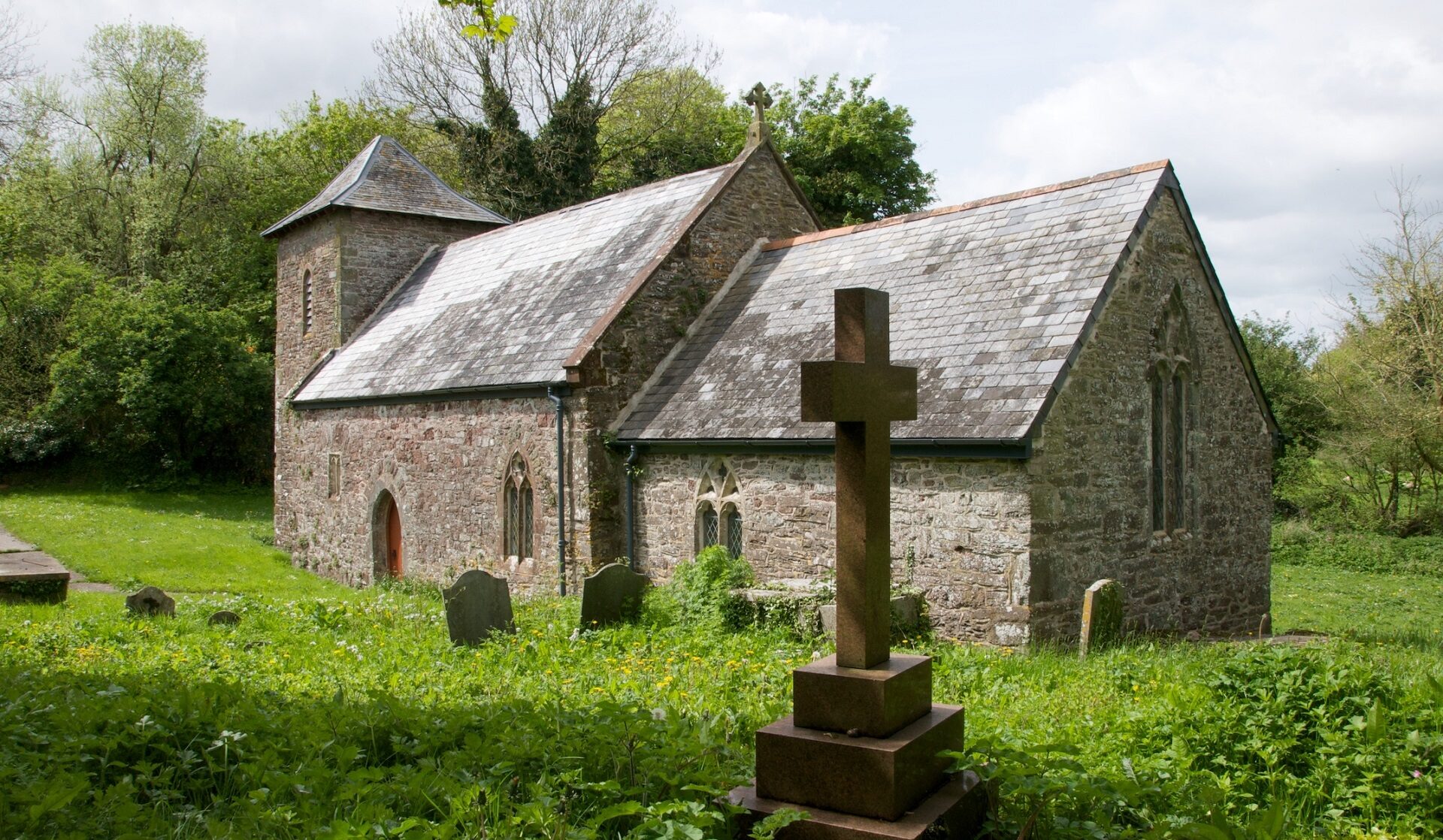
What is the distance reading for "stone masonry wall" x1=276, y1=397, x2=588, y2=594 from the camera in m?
15.6

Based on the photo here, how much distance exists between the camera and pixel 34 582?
13.8 metres

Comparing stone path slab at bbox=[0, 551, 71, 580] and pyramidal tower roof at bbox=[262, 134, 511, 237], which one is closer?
stone path slab at bbox=[0, 551, 71, 580]

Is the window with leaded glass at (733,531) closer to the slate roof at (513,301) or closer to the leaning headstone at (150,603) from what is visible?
the slate roof at (513,301)

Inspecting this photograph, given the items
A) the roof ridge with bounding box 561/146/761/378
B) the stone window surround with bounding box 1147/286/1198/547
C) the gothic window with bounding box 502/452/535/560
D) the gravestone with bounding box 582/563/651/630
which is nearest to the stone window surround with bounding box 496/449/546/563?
the gothic window with bounding box 502/452/535/560

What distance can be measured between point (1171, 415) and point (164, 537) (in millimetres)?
21040

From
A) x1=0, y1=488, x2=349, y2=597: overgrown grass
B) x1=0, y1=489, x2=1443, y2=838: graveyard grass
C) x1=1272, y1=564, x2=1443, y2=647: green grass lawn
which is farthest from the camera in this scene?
x1=0, y1=488, x2=349, y2=597: overgrown grass

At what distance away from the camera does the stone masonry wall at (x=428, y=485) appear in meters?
15.6

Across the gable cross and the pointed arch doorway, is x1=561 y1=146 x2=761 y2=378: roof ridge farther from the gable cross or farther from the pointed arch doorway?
the pointed arch doorway

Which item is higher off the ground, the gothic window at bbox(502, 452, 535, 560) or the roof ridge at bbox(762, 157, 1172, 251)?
the roof ridge at bbox(762, 157, 1172, 251)

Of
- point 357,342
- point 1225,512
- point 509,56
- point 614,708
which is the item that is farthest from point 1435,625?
point 509,56

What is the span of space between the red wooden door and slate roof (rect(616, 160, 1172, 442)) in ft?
23.2

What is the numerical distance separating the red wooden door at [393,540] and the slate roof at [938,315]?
7.09 meters

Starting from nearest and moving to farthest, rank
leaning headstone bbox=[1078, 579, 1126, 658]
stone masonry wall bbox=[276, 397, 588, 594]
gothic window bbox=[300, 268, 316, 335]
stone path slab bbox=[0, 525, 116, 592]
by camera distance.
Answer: leaning headstone bbox=[1078, 579, 1126, 658] → stone path slab bbox=[0, 525, 116, 592] → stone masonry wall bbox=[276, 397, 588, 594] → gothic window bbox=[300, 268, 316, 335]

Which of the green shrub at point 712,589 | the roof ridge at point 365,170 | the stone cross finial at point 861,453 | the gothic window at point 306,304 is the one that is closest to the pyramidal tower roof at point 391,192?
the roof ridge at point 365,170
